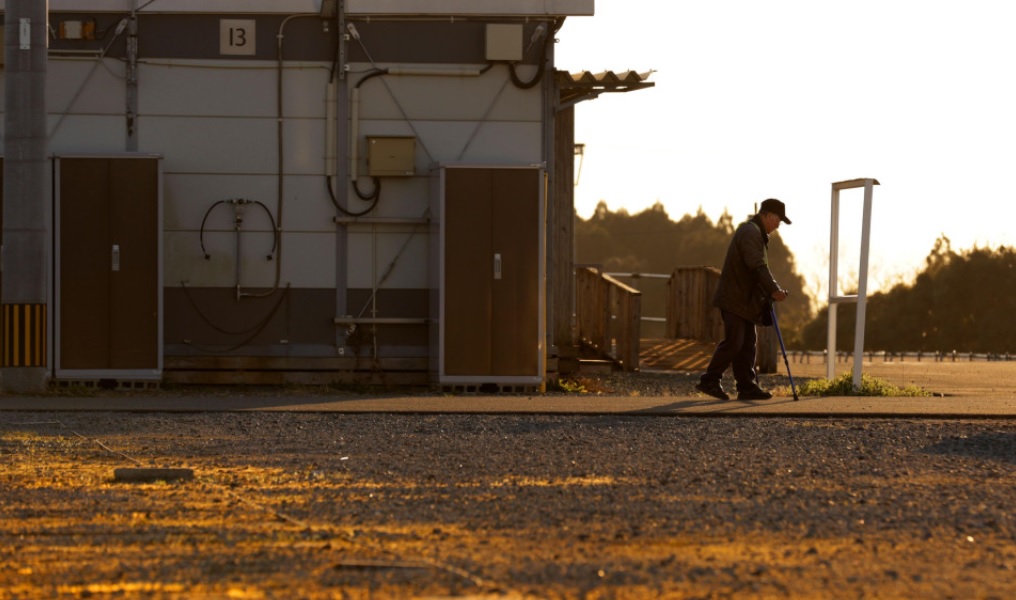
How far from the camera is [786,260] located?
8725cm

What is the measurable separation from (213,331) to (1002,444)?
9.72 meters

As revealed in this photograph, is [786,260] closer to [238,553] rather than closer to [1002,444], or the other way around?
[1002,444]

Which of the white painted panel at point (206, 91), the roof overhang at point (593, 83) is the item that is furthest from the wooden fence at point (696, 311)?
the white painted panel at point (206, 91)

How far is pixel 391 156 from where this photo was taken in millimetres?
17844

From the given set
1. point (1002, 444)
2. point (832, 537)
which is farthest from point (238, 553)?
point (1002, 444)

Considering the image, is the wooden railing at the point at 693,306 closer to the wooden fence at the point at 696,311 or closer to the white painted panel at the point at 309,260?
the wooden fence at the point at 696,311

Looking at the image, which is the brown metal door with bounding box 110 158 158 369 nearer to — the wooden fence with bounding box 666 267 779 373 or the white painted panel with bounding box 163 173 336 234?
the white painted panel with bounding box 163 173 336 234

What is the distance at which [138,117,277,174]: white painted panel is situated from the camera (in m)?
17.9

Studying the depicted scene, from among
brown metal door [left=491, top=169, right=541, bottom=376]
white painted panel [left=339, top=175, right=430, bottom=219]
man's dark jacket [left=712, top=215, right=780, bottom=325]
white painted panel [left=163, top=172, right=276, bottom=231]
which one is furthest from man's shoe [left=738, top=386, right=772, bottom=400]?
white painted panel [left=163, top=172, right=276, bottom=231]

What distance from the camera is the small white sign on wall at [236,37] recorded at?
59.0 feet

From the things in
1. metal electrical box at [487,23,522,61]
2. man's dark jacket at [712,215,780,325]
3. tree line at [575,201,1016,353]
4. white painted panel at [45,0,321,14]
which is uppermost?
white painted panel at [45,0,321,14]

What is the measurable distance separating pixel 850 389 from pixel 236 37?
7.55 meters

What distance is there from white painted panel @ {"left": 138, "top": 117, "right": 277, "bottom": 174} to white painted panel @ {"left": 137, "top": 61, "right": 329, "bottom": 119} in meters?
0.11

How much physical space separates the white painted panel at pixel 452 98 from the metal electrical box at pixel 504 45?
0.73 feet
